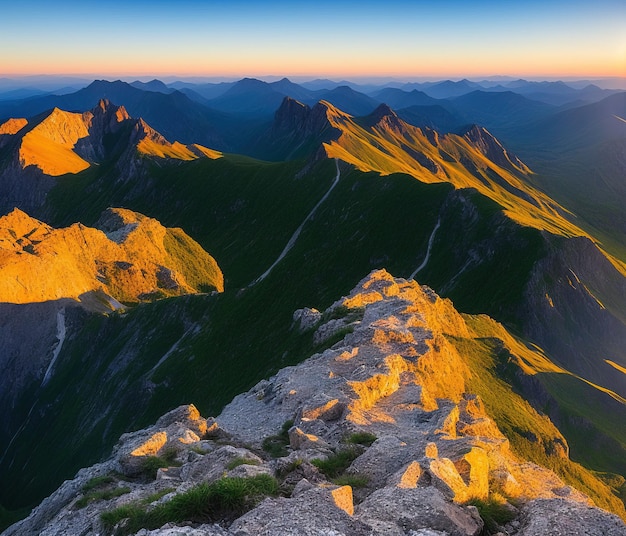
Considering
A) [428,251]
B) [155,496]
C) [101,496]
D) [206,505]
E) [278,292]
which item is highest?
[206,505]

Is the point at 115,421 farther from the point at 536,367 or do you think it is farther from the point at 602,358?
the point at 602,358

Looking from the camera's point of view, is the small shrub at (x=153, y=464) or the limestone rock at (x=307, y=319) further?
the limestone rock at (x=307, y=319)

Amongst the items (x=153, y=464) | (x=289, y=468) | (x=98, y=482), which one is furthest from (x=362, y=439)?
(x=98, y=482)

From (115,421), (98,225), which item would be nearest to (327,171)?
(98,225)

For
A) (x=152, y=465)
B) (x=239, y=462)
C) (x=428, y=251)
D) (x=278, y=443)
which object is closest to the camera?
(x=239, y=462)

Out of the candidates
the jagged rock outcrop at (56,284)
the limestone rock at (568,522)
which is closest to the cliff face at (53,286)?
the jagged rock outcrop at (56,284)

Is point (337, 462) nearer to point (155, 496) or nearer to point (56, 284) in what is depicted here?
point (155, 496)

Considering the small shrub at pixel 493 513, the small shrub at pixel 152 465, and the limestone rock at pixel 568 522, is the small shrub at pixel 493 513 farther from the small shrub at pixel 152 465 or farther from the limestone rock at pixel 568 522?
the small shrub at pixel 152 465
